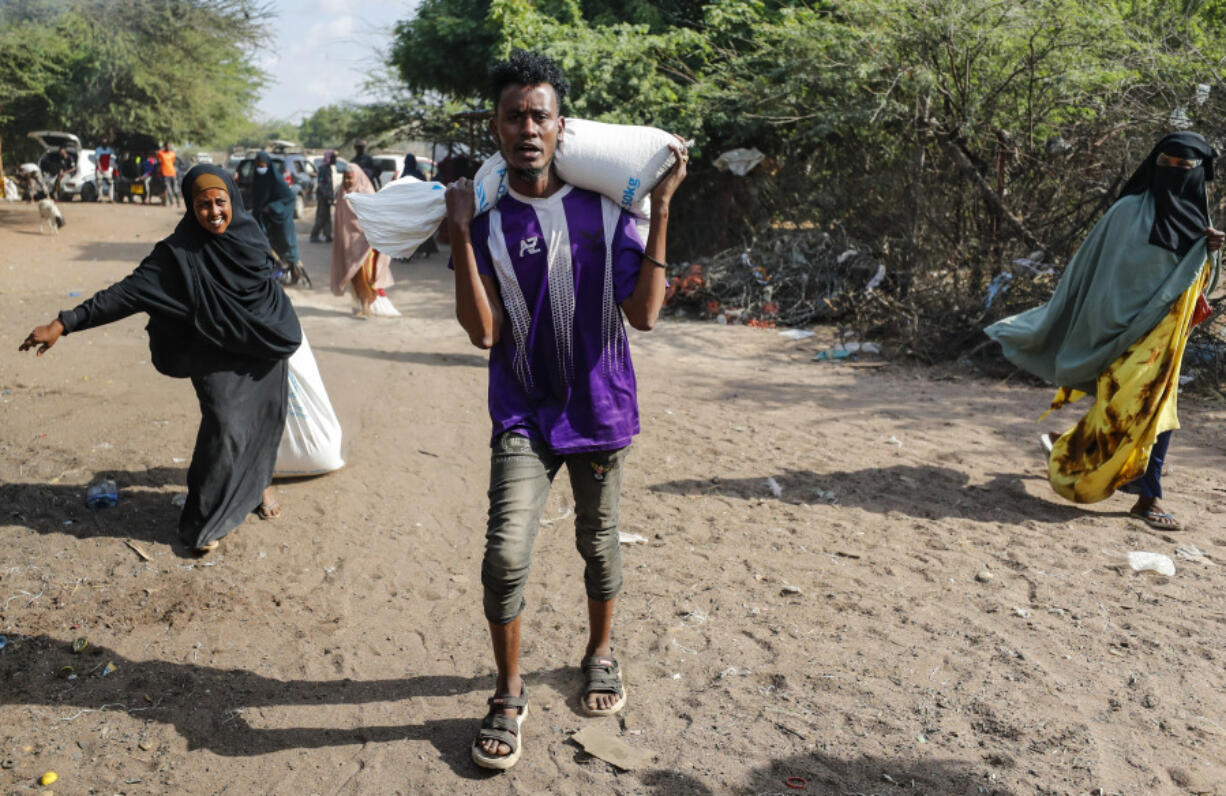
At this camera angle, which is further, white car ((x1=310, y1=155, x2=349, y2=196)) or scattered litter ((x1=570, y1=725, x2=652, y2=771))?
white car ((x1=310, y1=155, x2=349, y2=196))

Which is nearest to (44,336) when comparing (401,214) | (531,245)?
(401,214)

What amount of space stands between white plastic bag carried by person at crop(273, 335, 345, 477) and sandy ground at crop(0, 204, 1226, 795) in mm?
152

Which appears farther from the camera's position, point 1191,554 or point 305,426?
point 305,426

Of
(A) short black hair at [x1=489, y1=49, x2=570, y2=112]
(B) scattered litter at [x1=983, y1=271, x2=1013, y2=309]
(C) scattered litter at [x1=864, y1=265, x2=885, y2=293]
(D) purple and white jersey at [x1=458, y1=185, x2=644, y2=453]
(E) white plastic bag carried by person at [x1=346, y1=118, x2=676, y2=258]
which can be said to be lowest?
(C) scattered litter at [x1=864, y1=265, x2=885, y2=293]

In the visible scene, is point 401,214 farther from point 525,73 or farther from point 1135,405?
point 1135,405

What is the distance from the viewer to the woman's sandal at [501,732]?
2.71 meters

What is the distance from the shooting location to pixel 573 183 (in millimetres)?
2611

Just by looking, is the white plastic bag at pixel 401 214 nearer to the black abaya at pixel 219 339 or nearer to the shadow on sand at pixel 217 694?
the shadow on sand at pixel 217 694

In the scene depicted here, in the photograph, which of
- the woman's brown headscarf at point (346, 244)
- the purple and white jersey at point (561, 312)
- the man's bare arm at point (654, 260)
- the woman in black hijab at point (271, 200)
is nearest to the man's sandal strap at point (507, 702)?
the purple and white jersey at point (561, 312)

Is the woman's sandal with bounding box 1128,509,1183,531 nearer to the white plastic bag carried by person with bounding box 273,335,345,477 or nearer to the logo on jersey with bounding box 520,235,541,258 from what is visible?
the logo on jersey with bounding box 520,235,541,258

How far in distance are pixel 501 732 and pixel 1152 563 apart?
10.3 ft

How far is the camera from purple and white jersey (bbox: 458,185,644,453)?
103 inches

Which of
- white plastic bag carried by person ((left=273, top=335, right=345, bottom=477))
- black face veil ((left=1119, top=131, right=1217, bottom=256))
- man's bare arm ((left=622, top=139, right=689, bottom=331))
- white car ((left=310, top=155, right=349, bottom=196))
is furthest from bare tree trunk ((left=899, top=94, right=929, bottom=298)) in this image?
man's bare arm ((left=622, top=139, right=689, bottom=331))

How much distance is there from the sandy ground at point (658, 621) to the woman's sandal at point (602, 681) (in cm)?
6
